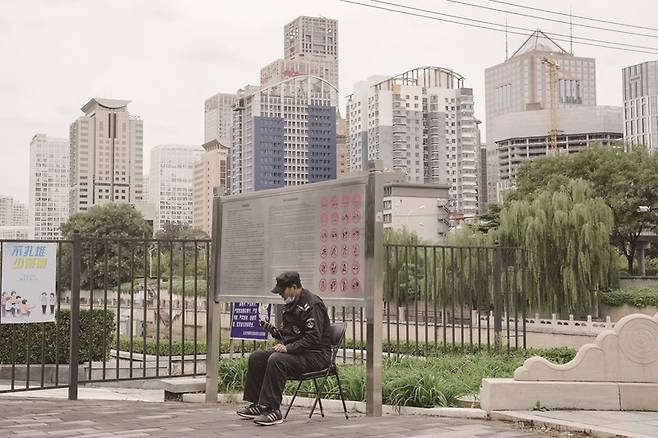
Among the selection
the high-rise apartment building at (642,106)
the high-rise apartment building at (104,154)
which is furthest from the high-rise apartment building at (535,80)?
the high-rise apartment building at (104,154)

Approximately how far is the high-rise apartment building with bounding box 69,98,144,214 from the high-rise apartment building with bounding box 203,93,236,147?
71.6ft

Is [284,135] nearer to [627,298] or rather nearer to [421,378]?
[627,298]

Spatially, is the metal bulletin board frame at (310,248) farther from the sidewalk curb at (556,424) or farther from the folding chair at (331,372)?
the sidewalk curb at (556,424)

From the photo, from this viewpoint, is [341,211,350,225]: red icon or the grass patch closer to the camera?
[341,211,350,225]: red icon

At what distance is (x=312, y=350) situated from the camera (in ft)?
20.0

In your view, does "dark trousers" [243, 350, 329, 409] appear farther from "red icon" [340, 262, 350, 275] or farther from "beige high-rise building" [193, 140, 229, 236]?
"beige high-rise building" [193, 140, 229, 236]

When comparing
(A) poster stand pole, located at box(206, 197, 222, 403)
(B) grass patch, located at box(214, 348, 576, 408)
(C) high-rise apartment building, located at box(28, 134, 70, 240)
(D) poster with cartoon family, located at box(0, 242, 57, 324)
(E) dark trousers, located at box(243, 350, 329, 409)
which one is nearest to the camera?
Result: (E) dark trousers, located at box(243, 350, 329, 409)

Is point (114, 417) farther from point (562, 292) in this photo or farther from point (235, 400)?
point (562, 292)

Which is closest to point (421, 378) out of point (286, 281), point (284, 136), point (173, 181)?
point (286, 281)

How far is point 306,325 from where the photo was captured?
240 inches

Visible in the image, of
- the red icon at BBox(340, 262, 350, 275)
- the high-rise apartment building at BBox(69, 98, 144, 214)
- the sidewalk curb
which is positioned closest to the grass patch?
the sidewalk curb

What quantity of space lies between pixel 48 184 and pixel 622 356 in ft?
546

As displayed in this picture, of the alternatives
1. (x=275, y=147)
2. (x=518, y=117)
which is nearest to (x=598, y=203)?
(x=275, y=147)

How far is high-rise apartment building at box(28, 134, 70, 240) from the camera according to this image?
156125mm
